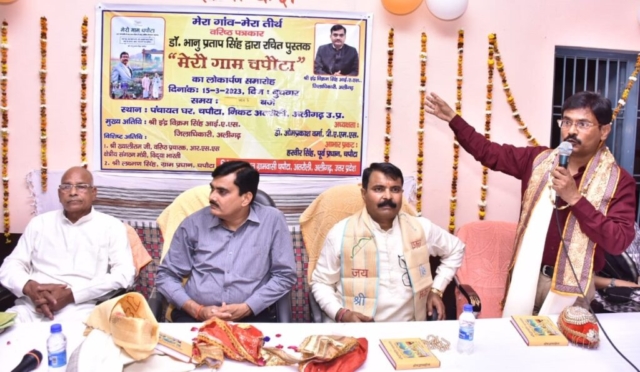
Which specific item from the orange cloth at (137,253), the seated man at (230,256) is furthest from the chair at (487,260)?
the orange cloth at (137,253)

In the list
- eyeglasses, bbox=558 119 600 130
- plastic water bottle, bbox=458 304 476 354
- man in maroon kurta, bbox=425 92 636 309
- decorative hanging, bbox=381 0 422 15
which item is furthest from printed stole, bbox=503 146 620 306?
decorative hanging, bbox=381 0 422 15

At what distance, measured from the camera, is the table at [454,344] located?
5.73 ft

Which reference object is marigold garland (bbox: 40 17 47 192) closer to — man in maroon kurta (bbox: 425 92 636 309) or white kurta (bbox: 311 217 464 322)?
white kurta (bbox: 311 217 464 322)

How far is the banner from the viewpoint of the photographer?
3600 mm

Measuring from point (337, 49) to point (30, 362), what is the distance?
107 inches

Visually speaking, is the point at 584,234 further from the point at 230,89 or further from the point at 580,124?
the point at 230,89

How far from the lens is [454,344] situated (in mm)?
1898

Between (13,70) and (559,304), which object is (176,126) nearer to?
(13,70)

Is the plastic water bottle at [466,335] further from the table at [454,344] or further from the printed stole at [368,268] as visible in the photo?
the printed stole at [368,268]

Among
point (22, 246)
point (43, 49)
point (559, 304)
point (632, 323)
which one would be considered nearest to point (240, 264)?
point (22, 246)

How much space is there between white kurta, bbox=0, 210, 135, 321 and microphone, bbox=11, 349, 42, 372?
41.4 inches

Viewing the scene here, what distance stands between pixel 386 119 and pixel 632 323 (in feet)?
6.73

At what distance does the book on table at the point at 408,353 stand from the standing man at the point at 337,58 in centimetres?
225

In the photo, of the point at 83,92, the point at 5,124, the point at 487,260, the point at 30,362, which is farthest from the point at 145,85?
the point at 487,260
